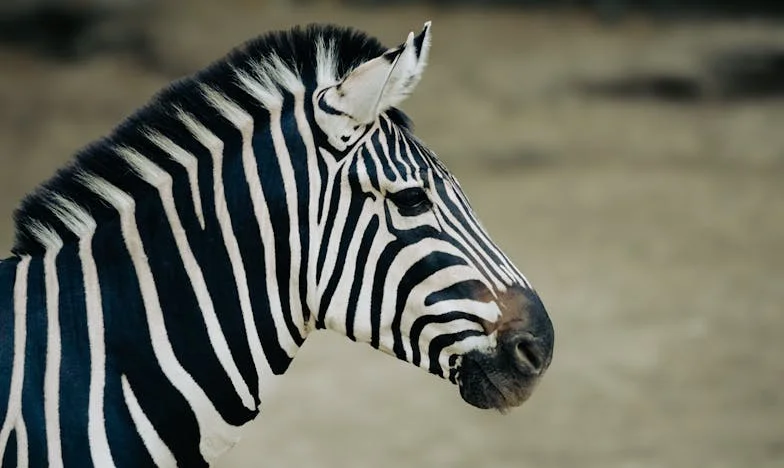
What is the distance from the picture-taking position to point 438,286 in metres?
2.87

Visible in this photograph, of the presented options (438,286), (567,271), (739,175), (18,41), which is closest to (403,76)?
(438,286)

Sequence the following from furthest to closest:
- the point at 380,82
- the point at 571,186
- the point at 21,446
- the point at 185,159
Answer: the point at 571,186 → the point at 185,159 → the point at 380,82 → the point at 21,446

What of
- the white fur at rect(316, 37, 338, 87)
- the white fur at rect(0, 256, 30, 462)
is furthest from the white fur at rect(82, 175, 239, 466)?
the white fur at rect(316, 37, 338, 87)

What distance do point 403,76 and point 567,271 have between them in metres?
7.92

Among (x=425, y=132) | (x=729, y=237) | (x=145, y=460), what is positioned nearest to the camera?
(x=145, y=460)

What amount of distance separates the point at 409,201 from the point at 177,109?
69cm

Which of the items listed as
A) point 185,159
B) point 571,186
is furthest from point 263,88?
point 571,186

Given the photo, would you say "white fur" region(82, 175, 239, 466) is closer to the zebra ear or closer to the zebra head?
the zebra head

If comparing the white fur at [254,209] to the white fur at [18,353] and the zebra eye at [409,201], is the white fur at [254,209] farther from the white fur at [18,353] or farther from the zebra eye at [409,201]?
the white fur at [18,353]

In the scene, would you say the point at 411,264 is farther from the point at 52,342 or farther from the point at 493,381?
the point at 52,342

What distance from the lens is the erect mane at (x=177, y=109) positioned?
2916mm

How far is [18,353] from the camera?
2.78 m

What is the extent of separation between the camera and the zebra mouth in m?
2.87

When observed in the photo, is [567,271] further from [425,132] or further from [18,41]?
[18,41]
